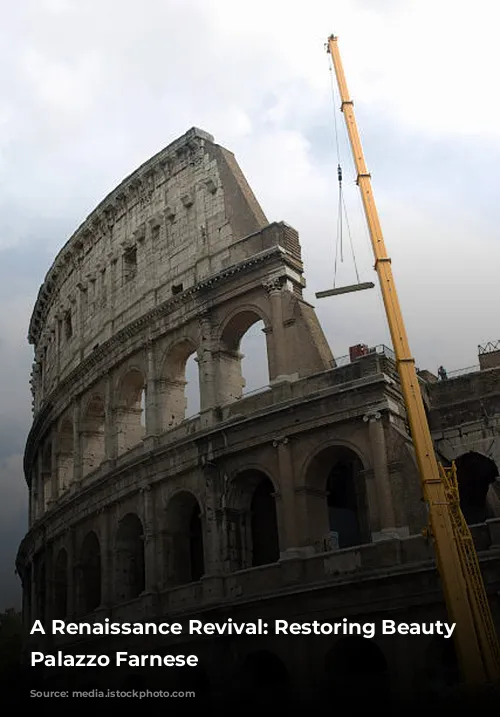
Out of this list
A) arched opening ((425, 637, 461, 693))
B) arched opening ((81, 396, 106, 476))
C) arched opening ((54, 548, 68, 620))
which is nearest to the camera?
arched opening ((425, 637, 461, 693))

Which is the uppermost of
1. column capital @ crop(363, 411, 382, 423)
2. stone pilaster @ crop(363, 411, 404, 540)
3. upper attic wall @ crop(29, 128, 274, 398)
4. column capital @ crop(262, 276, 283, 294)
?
upper attic wall @ crop(29, 128, 274, 398)

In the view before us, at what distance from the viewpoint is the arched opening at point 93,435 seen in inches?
1132

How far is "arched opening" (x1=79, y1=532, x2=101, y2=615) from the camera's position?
88.3 feet

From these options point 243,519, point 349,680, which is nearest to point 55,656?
point 243,519

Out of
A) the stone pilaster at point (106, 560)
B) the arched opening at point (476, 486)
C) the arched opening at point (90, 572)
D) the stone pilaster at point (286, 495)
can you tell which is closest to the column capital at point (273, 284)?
the stone pilaster at point (286, 495)

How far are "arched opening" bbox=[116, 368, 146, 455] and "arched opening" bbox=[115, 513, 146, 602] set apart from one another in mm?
2449

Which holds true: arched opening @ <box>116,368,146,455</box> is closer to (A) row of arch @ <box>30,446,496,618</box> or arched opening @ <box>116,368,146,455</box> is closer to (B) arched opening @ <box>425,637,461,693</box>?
(A) row of arch @ <box>30,446,496,618</box>

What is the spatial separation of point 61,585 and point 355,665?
12823 mm

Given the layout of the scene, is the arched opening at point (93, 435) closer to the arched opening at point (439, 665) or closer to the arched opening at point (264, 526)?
the arched opening at point (264, 526)

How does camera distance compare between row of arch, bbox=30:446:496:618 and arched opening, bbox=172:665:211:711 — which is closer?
arched opening, bbox=172:665:211:711

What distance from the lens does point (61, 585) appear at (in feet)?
96.3

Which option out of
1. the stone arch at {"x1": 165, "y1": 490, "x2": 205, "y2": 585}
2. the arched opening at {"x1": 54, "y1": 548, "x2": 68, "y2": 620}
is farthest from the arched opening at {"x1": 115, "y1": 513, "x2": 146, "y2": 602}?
the arched opening at {"x1": 54, "y1": 548, "x2": 68, "y2": 620}

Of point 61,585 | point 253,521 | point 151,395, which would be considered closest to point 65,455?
point 61,585

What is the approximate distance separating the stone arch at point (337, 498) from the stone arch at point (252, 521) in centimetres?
120
